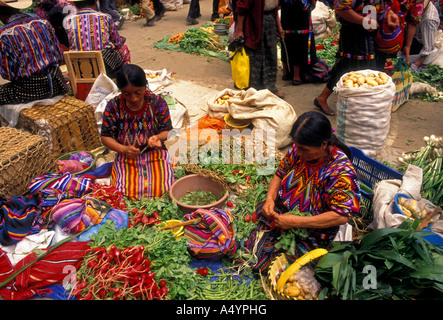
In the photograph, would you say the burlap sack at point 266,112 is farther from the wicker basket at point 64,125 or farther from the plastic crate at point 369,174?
the wicker basket at point 64,125

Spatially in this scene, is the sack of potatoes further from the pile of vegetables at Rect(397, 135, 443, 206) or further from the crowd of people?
the pile of vegetables at Rect(397, 135, 443, 206)

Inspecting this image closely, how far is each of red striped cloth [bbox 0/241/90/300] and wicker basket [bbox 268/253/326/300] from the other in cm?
123

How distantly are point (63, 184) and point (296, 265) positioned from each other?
2.08 m

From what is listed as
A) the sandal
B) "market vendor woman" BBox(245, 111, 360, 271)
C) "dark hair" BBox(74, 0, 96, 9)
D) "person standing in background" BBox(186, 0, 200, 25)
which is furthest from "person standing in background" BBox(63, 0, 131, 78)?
"person standing in background" BBox(186, 0, 200, 25)

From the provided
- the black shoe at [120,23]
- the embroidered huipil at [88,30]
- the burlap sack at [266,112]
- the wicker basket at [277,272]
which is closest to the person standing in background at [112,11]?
the black shoe at [120,23]

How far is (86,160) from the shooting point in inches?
145

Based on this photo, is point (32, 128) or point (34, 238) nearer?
point (34, 238)

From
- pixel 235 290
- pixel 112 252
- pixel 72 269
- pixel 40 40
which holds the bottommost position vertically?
pixel 235 290

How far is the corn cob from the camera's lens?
1988 mm

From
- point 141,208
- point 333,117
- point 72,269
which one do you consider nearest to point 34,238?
point 72,269

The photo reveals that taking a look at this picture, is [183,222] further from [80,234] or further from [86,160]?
[86,160]

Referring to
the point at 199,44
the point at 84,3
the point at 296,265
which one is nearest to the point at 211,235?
the point at 296,265

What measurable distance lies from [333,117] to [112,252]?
3.44 metres

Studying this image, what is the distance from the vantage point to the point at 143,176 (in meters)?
3.09
